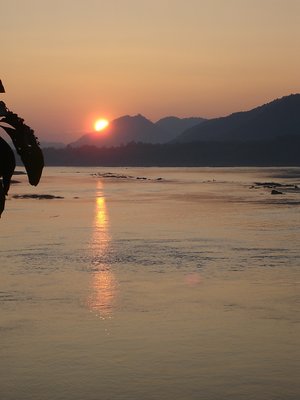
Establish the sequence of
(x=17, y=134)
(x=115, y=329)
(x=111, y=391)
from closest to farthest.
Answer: (x=17, y=134), (x=111, y=391), (x=115, y=329)

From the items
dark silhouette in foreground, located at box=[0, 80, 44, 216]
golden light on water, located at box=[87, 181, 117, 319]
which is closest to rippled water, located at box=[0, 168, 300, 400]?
golden light on water, located at box=[87, 181, 117, 319]

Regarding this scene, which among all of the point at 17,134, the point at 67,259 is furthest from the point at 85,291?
the point at 17,134

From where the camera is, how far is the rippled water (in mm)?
13977

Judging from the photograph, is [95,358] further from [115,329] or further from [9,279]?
[9,279]

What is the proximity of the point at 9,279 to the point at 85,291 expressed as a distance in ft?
11.1

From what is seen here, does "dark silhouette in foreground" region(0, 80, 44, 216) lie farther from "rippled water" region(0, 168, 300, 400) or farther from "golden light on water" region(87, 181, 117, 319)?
"golden light on water" region(87, 181, 117, 319)

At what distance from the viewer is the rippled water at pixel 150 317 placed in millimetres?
13977

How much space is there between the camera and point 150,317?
765 inches

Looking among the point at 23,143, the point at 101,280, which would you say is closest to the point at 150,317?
the point at 101,280

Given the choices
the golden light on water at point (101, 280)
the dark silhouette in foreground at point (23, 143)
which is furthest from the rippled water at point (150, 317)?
the dark silhouette in foreground at point (23, 143)

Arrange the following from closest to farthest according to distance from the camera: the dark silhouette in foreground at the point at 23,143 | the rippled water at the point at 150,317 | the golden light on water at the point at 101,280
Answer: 1. the dark silhouette in foreground at the point at 23,143
2. the rippled water at the point at 150,317
3. the golden light on water at the point at 101,280

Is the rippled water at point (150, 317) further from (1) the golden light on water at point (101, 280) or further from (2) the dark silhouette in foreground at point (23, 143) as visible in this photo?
(2) the dark silhouette in foreground at point (23, 143)

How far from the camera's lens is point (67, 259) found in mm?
31516

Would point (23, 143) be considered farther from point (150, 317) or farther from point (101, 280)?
point (101, 280)
